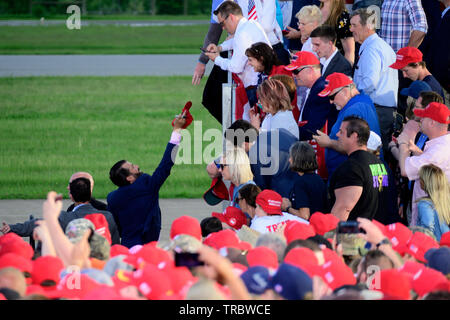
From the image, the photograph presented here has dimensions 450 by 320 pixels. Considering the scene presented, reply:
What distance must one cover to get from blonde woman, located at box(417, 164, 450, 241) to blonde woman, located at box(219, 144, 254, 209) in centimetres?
155

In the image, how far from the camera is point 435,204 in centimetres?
656

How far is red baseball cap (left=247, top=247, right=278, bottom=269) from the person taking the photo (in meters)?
4.95

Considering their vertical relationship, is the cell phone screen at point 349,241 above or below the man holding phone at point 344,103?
below

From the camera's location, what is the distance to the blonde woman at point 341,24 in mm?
9273

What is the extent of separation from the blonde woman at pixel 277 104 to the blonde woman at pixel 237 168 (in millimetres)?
491

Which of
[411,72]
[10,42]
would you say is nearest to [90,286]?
[411,72]

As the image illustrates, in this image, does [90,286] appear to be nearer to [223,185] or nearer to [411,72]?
[223,185]

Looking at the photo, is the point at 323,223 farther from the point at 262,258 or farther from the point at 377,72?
the point at 377,72

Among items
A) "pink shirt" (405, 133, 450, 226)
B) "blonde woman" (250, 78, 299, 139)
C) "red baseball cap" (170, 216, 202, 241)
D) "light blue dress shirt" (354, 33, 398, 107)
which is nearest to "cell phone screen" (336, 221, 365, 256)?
"red baseball cap" (170, 216, 202, 241)

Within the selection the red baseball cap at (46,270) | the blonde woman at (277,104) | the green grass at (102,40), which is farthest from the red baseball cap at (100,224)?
the green grass at (102,40)

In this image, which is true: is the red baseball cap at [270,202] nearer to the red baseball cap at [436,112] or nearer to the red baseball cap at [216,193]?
the red baseball cap at [436,112]

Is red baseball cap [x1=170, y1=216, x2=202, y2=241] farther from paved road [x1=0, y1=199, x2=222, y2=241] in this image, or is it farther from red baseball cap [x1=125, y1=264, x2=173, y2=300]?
paved road [x1=0, y1=199, x2=222, y2=241]

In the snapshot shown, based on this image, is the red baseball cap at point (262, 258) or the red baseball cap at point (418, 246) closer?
the red baseball cap at point (262, 258)

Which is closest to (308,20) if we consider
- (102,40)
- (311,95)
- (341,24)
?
(341,24)
